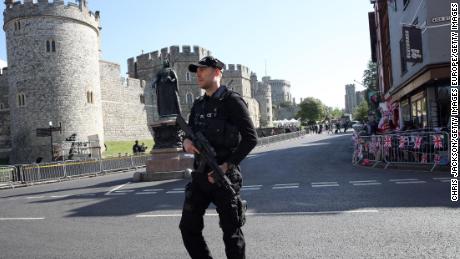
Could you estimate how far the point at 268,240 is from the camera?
5.21m

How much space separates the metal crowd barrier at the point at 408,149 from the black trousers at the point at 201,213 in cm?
951

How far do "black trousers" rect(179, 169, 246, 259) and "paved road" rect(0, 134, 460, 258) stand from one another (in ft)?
3.84

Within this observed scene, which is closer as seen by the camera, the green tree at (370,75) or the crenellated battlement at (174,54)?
the crenellated battlement at (174,54)

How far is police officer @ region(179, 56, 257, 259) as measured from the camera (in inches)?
136

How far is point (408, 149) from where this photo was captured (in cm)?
1251

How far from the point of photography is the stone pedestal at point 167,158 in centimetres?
1452

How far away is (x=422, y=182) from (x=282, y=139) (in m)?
33.9

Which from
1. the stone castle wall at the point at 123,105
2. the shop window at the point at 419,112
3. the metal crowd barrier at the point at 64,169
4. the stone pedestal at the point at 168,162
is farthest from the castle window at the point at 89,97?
the shop window at the point at 419,112

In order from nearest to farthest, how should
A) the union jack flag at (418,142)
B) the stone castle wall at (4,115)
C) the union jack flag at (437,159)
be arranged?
the union jack flag at (437,159)
the union jack flag at (418,142)
the stone castle wall at (4,115)

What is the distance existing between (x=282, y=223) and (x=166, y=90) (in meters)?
9.94

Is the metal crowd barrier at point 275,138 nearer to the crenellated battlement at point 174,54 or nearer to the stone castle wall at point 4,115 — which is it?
the crenellated battlement at point 174,54

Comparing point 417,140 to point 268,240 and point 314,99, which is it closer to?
point 268,240

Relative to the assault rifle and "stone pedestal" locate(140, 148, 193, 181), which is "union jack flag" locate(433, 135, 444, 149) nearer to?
"stone pedestal" locate(140, 148, 193, 181)

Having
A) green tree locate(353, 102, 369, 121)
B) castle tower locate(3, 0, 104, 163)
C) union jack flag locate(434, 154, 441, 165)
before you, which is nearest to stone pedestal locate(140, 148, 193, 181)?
union jack flag locate(434, 154, 441, 165)
